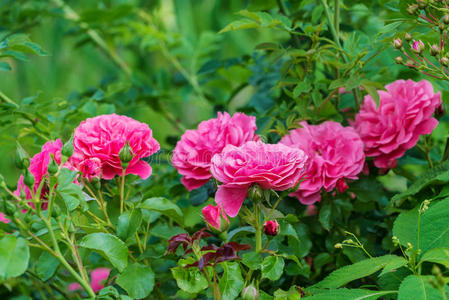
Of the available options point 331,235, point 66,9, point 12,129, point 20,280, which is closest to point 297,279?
point 331,235

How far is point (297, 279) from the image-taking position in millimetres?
800

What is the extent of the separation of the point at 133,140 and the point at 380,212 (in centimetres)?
46

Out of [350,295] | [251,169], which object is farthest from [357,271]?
[251,169]

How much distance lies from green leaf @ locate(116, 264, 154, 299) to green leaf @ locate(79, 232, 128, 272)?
50 millimetres

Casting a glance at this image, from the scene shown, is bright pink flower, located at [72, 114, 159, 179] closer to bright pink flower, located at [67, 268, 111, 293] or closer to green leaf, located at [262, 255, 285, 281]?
green leaf, located at [262, 255, 285, 281]

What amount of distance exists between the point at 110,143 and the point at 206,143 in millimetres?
132

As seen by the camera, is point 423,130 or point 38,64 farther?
point 38,64

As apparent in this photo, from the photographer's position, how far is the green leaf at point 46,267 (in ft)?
2.14

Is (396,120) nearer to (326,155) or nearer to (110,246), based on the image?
(326,155)

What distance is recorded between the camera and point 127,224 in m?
0.64

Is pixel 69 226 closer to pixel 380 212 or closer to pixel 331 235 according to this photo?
pixel 331 235

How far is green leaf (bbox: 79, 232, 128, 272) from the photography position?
58 centimetres

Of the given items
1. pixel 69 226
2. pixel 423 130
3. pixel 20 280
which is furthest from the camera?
pixel 20 280

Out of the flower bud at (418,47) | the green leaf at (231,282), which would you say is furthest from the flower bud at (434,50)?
the green leaf at (231,282)
